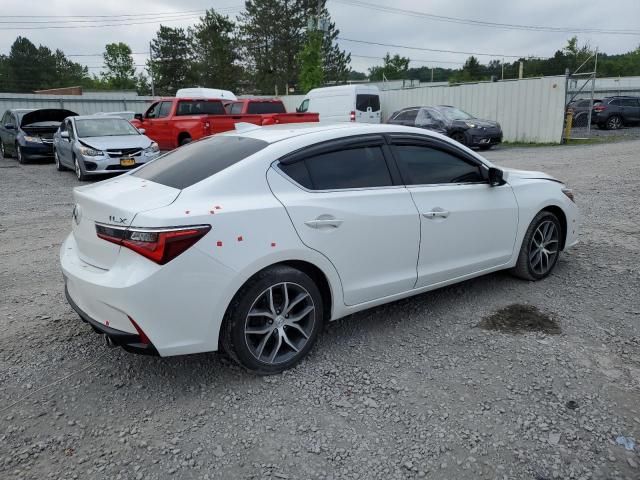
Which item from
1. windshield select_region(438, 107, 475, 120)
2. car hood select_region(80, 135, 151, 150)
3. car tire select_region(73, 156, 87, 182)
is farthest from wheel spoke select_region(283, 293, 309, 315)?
windshield select_region(438, 107, 475, 120)

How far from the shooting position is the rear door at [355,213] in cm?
321

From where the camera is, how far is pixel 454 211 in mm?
3895

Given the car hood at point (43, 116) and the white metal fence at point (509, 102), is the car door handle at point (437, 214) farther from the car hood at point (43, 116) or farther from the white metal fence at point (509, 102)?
the white metal fence at point (509, 102)

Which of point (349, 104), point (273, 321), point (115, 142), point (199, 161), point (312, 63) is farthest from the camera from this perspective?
point (312, 63)

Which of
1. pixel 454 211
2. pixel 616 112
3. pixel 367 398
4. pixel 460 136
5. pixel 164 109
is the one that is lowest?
pixel 367 398

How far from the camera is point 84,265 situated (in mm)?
3148

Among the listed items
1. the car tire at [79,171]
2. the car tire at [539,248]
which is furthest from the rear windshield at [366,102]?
the car tire at [539,248]

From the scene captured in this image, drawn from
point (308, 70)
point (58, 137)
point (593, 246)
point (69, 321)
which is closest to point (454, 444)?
point (69, 321)

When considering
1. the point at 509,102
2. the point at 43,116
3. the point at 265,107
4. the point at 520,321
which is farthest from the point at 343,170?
the point at 509,102

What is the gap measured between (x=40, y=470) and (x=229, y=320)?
117 centimetres

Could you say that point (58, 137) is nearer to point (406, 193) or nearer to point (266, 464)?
point (406, 193)

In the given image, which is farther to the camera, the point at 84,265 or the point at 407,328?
the point at 407,328

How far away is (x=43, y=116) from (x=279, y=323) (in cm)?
1595

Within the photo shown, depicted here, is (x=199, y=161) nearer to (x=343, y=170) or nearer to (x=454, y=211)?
(x=343, y=170)
